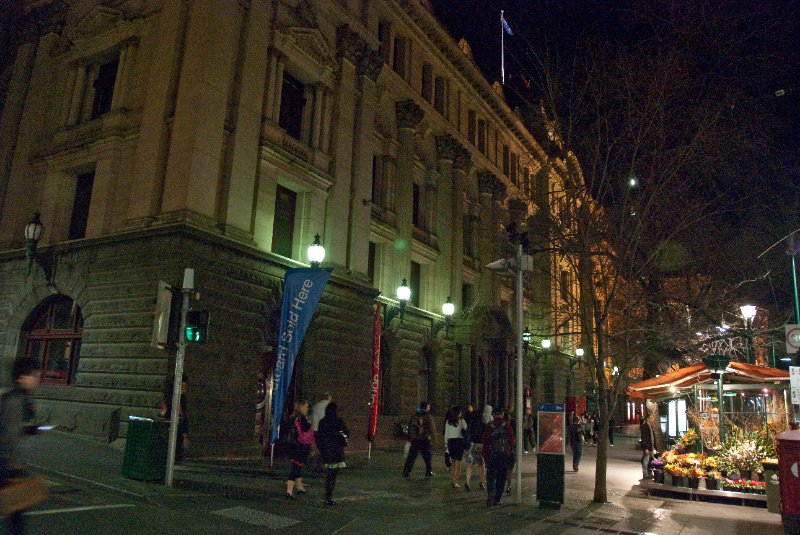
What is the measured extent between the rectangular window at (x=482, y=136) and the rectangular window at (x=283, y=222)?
1893 centimetres

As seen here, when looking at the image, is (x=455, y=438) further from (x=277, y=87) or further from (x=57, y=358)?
(x=277, y=87)

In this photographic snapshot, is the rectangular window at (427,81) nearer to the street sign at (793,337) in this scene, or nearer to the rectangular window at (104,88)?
the rectangular window at (104,88)

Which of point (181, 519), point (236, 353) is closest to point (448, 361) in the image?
point (236, 353)

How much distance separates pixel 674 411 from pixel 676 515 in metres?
20.6

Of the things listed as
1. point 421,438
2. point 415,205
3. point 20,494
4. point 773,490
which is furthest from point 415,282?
point 20,494

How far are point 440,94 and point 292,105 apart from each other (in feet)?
43.1

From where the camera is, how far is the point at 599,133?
1488 centimetres

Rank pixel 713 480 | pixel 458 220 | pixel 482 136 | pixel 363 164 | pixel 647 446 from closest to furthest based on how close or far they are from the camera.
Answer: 1. pixel 713 480
2. pixel 647 446
3. pixel 363 164
4. pixel 458 220
5. pixel 482 136

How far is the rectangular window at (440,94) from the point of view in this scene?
32.3 metres

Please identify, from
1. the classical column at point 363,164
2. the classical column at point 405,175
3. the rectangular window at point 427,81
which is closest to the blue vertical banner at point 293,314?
the classical column at point 363,164

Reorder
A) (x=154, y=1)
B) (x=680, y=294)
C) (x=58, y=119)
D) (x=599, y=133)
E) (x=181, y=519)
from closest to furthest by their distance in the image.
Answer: (x=181, y=519) → (x=599, y=133) → (x=154, y=1) → (x=58, y=119) → (x=680, y=294)

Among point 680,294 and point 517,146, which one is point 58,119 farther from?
point 517,146

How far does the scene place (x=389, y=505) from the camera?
11547mm

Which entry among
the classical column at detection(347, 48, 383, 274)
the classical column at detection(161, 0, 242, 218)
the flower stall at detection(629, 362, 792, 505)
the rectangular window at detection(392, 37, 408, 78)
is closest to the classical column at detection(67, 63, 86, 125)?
the classical column at detection(161, 0, 242, 218)
